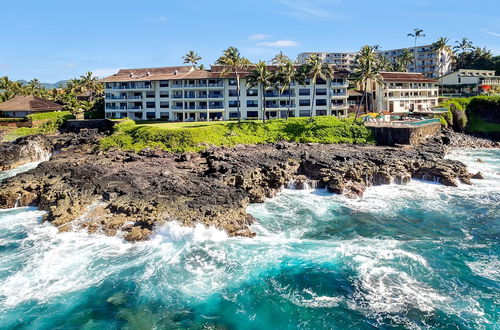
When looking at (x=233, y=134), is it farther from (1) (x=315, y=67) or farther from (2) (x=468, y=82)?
(2) (x=468, y=82)

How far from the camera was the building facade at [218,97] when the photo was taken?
8144 cm

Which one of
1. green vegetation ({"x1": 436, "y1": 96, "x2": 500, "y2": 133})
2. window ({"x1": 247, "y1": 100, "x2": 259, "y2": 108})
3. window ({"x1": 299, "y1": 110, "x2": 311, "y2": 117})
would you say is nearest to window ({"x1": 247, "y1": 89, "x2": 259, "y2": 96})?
window ({"x1": 247, "y1": 100, "x2": 259, "y2": 108})

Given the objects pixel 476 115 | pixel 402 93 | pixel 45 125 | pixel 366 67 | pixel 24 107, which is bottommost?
pixel 45 125

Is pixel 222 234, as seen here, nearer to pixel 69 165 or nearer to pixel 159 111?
pixel 69 165

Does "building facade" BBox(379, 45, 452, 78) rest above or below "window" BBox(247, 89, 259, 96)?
above

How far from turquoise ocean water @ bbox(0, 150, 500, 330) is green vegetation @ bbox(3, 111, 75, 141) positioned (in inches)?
1743

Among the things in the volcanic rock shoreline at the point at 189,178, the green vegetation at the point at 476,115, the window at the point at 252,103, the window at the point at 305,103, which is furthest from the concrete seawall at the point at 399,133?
the window at the point at 252,103

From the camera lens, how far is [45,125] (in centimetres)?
8125

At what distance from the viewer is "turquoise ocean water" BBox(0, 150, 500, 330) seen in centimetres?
2289

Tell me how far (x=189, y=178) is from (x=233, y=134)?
2194 cm

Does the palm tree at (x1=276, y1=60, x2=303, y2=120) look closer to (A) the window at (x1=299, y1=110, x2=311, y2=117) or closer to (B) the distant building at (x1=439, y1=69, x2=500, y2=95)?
(A) the window at (x1=299, y1=110, x2=311, y2=117)

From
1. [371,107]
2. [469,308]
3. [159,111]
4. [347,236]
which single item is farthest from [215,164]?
[371,107]

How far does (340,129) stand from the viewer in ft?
226

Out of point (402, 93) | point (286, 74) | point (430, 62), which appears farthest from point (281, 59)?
point (430, 62)
